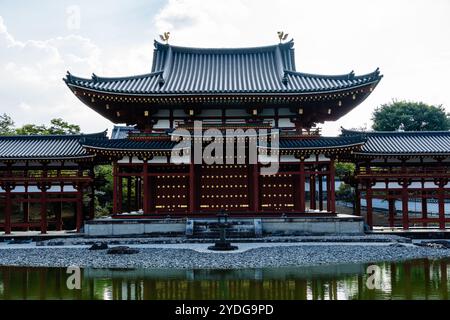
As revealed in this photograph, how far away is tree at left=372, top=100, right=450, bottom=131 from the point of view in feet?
212

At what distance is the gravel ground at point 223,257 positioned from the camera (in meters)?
15.5

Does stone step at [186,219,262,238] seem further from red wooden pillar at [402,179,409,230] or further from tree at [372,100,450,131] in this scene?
tree at [372,100,450,131]

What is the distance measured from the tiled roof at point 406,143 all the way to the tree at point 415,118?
4041cm

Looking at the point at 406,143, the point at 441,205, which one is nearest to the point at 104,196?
the point at 406,143

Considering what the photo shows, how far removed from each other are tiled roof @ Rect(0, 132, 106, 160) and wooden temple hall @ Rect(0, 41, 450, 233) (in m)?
0.07

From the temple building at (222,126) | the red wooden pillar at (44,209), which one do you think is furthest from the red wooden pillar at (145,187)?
the red wooden pillar at (44,209)

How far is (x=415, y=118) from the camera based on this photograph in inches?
2576

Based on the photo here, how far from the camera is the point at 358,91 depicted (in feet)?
80.9

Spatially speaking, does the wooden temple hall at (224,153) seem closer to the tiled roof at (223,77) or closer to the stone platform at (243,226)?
the tiled roof at (223,77)

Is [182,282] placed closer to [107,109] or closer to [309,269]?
[309,269]

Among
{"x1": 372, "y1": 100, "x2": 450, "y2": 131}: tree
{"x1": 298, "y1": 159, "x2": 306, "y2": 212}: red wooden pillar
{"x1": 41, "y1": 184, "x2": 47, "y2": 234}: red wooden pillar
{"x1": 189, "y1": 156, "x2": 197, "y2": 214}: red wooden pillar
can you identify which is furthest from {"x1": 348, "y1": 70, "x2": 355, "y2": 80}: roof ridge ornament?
{"x1": 372, "y1": 100, "x2": 450, "y2": 131}: tree
